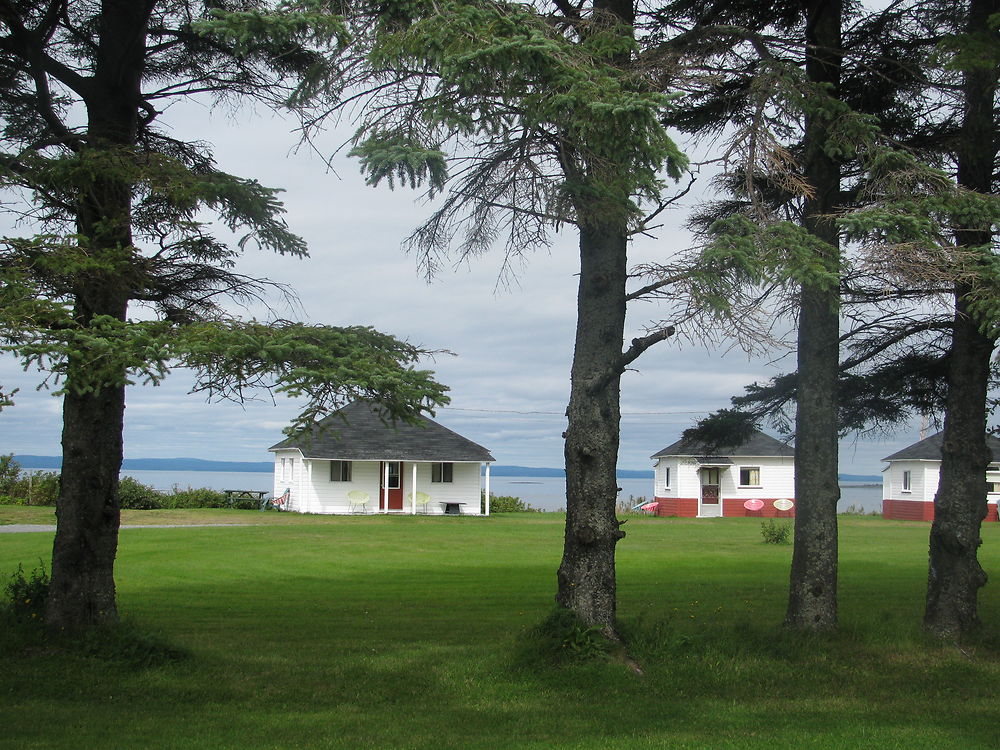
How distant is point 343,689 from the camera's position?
9195 mm

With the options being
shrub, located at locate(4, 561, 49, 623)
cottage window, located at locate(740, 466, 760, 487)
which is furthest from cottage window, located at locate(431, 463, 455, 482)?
shrub, located at locate(4, 561, 49, 623)

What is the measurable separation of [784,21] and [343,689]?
10631 mm

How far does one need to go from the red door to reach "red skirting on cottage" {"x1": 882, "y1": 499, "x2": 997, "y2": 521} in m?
24.0

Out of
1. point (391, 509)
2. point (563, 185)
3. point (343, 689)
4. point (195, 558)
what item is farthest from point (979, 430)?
point (391, 509)

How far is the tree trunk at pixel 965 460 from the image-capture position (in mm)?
11758

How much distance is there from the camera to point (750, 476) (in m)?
48.0

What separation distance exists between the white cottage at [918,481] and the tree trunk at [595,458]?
38501 mm

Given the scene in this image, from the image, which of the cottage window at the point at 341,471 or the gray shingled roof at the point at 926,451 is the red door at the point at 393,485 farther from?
the gray shingled roof at the point at 926,451

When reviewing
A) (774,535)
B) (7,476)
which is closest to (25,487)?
(7,476)

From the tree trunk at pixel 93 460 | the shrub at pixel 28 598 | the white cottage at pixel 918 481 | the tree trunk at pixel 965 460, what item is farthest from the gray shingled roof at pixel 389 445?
the tree trunk at pixel 965 460

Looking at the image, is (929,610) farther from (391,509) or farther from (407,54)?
(391,509)

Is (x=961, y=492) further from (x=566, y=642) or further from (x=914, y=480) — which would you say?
(x=914, y=480)

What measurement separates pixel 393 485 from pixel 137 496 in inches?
421

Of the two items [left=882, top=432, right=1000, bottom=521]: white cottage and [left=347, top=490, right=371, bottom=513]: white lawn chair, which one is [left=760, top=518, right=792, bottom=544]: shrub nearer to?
→ [left=347, top=490, right=371, bottom=513]: white lawn chair
